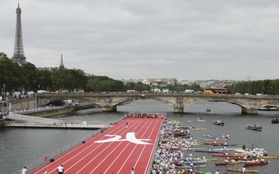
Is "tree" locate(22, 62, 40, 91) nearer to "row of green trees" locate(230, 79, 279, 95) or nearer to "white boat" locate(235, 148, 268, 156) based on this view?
"row of green trees" locate(230, 79, 279, 95)

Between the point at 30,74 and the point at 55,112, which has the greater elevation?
the point at 30,74

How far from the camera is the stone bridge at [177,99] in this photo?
110m

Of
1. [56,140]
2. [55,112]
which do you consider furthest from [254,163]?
[55,112]

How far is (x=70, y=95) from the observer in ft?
393

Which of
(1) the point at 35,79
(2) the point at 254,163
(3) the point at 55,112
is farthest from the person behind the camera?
(1) the point at 35,79

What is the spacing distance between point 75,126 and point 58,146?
1948cm

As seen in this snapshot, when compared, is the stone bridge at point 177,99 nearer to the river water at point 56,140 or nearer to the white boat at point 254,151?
the river water at point 56,140

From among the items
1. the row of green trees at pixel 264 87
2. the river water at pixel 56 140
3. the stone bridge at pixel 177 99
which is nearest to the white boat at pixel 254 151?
the river water at pixel 56 140

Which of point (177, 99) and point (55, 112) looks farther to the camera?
point (177, 99)

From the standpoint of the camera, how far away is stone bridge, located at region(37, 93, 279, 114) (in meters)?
110

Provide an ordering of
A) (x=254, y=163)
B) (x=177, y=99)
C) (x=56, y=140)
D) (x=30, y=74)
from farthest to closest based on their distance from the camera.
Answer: (x=30, y=74) → (x=177, y=99) → (x=56, y=140) → (x=254, y=163)

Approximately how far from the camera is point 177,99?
116000mm

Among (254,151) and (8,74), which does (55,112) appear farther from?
(254,151)

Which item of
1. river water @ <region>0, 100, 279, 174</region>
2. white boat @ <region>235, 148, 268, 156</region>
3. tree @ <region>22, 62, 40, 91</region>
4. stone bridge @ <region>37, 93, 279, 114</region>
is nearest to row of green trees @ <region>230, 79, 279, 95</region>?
stone bridge @ <region>37, 93, 279, 114</region>
